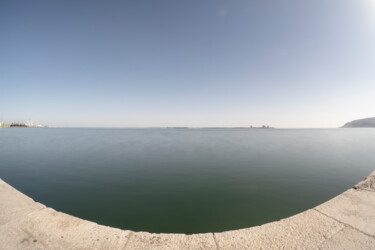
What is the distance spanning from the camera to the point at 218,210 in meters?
6.96

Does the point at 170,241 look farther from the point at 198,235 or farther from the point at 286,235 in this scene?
the point at 286,235

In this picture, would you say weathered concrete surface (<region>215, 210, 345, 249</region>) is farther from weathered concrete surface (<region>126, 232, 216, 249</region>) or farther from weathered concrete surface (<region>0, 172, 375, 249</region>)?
weathered concrete surface (<region>126, 232, 216, 249</region>)

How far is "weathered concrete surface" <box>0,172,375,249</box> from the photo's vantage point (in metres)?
3.01

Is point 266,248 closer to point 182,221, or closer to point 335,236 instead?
point 335,236

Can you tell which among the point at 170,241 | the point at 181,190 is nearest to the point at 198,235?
the point at 170,241

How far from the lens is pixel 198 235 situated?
337 centimetres

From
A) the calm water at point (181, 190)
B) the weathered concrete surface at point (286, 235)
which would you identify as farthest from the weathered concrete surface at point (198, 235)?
the calm water at point (181, 190)

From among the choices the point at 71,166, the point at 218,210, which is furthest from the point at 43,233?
the point at 71,166

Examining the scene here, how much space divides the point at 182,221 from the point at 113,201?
3.85 meters

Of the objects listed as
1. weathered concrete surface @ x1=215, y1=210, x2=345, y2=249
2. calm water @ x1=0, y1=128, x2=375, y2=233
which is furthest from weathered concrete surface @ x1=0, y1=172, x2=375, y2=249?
calm water @ x1=0, y1=128, x2=375, y2=233

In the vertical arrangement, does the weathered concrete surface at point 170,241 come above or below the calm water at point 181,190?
above

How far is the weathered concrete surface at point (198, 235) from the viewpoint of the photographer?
3.01 metres

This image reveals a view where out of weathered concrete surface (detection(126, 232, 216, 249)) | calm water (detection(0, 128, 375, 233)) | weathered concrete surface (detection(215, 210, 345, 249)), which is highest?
weathered concrete surface (detection(215, 210, 345, 249))

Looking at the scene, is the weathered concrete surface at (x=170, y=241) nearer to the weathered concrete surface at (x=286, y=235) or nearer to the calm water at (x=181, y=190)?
the weathered concrete surface at (x=286, y=235)
